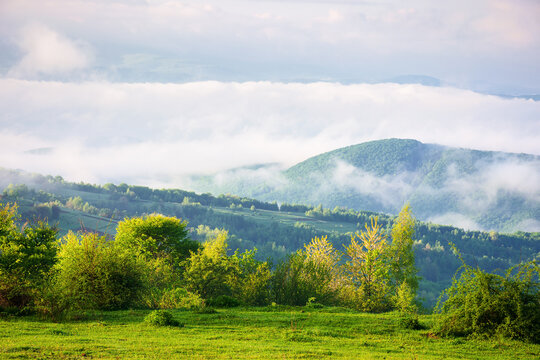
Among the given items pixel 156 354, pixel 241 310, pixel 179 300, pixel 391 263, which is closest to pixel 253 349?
pixel 156 354

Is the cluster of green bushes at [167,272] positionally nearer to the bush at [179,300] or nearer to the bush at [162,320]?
the bush at [179,300]

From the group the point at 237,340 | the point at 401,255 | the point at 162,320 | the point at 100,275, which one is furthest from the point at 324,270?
the point at 237,340

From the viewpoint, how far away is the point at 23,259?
104 ft

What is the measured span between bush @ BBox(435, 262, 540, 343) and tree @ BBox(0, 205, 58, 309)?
21122 mm

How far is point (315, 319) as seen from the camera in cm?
2853

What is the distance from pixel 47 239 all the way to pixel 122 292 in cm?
663

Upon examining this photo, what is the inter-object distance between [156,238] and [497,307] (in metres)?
39.6

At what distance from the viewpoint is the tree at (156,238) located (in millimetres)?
52906

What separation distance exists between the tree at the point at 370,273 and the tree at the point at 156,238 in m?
17.2

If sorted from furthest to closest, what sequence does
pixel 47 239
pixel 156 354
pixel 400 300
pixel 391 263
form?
pixel 391 263, pixel 400 300, pixel 47 239, pixel 156 354

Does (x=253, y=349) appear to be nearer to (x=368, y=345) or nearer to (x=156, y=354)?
(x=156, y=354)

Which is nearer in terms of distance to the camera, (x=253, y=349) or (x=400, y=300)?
(x=253, y=349)

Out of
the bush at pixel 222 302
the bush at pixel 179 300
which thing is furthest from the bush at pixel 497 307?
the bush at pixel 179 300

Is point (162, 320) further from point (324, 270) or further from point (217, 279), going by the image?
point (324, 270)
